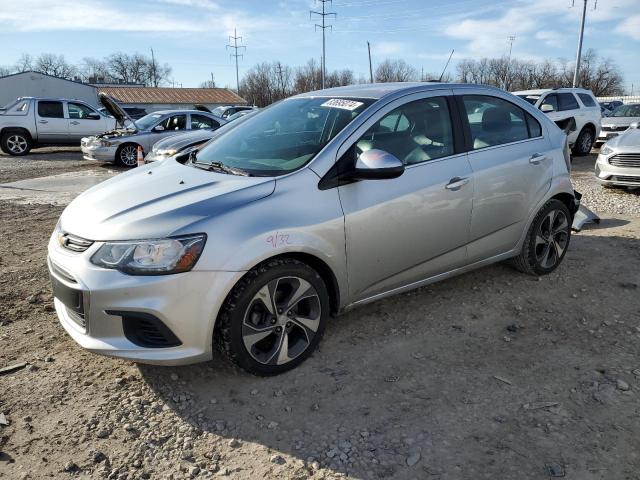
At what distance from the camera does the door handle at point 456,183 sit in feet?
11.9

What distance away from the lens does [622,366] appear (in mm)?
3178

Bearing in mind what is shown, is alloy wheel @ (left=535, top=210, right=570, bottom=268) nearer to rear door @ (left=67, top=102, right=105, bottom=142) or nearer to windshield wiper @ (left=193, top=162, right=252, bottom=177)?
windshield wiper @ (left=193, top=162, right=252, bottom=177)

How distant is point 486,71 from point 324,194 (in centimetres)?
7586

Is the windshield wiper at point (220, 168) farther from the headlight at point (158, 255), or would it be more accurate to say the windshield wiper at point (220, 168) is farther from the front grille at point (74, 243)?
the front grille at point (74, 243)

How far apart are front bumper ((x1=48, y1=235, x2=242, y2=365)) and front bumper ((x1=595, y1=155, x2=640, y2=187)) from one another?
791 centimetres

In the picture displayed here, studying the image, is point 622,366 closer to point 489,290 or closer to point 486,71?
point 489,290

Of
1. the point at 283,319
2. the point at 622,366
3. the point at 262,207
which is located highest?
the point at 262,207

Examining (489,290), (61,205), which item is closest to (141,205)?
(489,290)

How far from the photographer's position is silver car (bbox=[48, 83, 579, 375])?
8.77 ft

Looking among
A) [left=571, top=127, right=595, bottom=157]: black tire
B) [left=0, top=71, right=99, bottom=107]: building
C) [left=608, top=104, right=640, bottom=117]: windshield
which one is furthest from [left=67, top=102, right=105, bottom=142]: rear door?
[left=0, top=71, right=99, bottom=107]: building

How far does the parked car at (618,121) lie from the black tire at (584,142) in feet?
9.30

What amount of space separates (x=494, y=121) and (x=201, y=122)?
11.3 m

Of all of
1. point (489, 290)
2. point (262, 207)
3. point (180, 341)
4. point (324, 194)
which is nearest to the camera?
point (180, 341)

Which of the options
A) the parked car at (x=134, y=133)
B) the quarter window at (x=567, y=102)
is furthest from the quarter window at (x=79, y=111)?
the quarter window at (x=567, y=102)
